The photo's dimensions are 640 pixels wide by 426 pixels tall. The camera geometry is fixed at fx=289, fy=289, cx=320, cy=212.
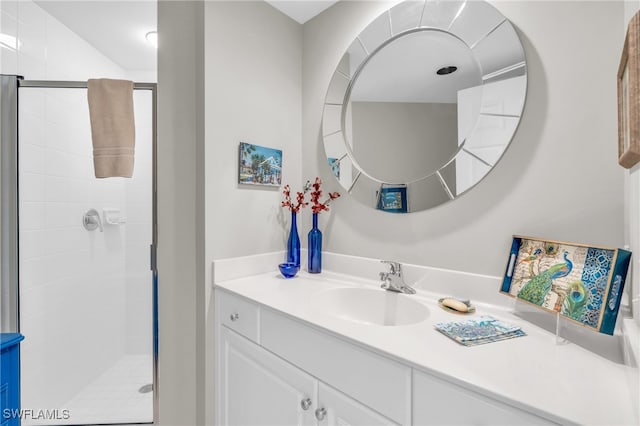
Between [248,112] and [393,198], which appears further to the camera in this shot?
[248,112]

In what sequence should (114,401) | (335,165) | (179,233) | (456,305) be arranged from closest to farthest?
(456,305) → (179,233) → (335,165) → (114,401)

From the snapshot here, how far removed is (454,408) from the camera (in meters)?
0.61

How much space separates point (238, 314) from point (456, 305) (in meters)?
0.83

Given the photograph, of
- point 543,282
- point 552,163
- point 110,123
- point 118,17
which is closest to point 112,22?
point 118,17

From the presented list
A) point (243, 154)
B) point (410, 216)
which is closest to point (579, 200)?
point (410, 216)

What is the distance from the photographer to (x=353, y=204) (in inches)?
57.4

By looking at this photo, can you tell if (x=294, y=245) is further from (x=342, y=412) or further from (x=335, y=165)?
(x=342, y=412)

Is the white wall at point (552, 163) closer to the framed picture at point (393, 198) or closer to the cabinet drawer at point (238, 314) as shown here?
the framed picture at point (393, 198)

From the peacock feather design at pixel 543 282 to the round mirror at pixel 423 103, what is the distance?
1.26 feet

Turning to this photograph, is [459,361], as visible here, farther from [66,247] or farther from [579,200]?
[66,247]

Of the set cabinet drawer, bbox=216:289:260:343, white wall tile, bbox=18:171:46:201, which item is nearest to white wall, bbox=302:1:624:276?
cabinet drawer, bbox=216:289:260:343

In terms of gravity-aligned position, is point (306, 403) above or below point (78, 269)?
below

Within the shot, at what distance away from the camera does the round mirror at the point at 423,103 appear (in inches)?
40.8

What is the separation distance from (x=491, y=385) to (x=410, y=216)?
0.77 m
